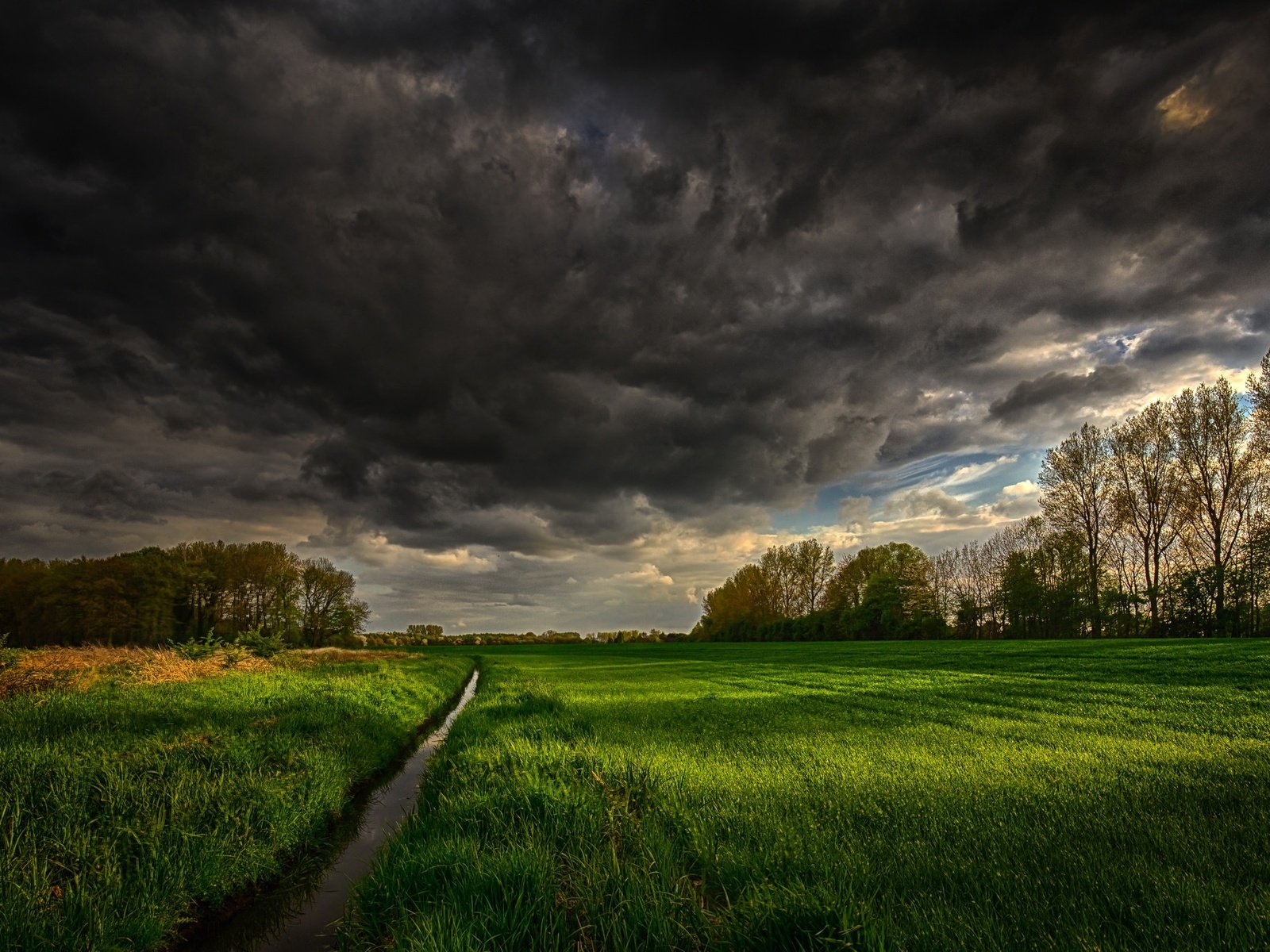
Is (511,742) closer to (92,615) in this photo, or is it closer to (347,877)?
(347,877)

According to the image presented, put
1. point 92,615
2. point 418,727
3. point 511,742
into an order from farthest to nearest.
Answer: point 92,615 < point 418,727 < point 511,742

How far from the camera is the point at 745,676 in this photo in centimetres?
2494

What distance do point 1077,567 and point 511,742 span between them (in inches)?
2449

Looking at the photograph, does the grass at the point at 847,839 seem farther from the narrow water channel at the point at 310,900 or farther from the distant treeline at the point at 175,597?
the distant treeline at the point at 175,597

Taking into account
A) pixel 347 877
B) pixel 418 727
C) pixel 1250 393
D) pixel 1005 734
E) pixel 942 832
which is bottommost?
pixel 418 727

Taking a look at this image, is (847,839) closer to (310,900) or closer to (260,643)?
(310,900)

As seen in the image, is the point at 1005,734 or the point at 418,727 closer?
the point at 1005,734

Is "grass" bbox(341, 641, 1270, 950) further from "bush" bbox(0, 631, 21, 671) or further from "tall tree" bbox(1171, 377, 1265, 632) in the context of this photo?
"tall tree" bbox(1171, 377, 1265, 632)

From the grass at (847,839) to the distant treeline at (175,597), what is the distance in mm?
57934

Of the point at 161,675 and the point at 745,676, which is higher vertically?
the point at 161,675

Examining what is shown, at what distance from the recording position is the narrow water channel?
5512mm

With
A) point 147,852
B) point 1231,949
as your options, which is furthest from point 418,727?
point 1231,949

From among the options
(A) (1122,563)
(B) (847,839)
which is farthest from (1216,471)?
(B) (847,839)

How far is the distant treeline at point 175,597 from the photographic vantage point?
5931 cm
